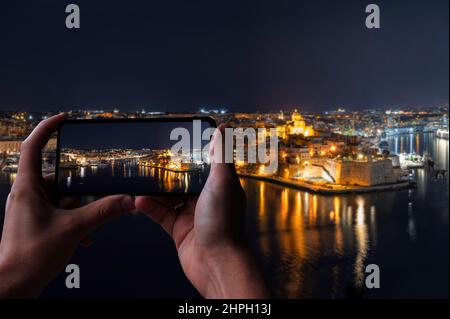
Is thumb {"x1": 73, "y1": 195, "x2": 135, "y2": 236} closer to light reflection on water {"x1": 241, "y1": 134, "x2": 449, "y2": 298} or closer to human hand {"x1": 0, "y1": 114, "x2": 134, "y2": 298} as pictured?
human hand {"x1": 0, "y1": 114, "x2": 134, "y2": 298}

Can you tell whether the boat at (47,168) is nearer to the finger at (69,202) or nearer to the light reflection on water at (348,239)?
the finger at (69,202)

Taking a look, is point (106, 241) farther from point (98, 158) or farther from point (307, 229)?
point (98, 158)

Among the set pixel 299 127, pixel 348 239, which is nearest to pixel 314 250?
pixel 348 239

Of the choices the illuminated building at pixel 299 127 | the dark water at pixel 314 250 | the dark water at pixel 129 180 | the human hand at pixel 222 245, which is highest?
the illuminated building at pixel 299 127

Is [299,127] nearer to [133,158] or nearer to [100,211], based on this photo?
[133,158]

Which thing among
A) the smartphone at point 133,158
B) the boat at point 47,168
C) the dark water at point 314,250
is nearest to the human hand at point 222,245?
the smartphone at point 133,158

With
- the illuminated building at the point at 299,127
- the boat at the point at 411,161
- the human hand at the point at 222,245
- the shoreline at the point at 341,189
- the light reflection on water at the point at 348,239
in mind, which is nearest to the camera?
the human hand at the point at 222,245

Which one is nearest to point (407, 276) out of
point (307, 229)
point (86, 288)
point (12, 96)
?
point (307, 229)
